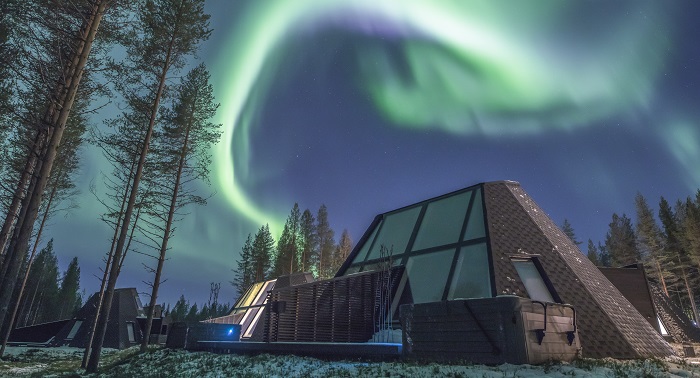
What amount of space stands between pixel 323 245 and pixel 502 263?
136 ft

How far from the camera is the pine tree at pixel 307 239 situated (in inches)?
1989

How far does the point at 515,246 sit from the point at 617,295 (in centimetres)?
444

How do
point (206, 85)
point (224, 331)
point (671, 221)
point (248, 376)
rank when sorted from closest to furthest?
point (248, 376), point (224, 331), point (206, 85), point (671, 221)

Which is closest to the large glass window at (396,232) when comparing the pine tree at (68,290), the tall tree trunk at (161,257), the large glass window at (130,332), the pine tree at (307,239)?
the tall tree trunk at (161,257)

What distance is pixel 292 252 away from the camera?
49.8 metres

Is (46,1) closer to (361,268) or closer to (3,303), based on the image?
(3,303)

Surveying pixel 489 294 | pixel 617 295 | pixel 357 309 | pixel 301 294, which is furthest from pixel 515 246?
pixel 301 294

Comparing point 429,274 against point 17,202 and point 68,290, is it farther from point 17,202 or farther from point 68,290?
Answer: point 68,290

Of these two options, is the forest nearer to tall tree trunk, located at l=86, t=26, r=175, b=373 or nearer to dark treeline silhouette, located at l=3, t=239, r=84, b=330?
tall tree trunk, located at l=86, t=26, r=175, b=373

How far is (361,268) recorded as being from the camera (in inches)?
719

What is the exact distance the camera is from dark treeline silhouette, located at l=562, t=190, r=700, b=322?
3829 cm

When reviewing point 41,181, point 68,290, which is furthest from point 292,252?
point 68,290

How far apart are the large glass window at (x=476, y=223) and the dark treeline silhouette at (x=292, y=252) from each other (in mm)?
36500

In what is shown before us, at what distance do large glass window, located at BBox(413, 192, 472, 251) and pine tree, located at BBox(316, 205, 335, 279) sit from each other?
Result: 35994 mm
